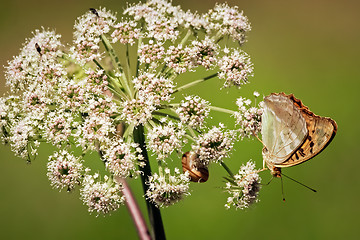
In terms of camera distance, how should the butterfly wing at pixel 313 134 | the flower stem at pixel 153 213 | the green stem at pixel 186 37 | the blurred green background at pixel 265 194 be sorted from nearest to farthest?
the butterfly wing at pixel 313 134 < the flower stem at pixel 153 213 < the green stem at pixel 186 37 < the blurred green background at pixel 265 194

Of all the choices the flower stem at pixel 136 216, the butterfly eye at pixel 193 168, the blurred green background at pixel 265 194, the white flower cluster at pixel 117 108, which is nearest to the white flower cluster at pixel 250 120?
the white flower cluster at pixel 117 108

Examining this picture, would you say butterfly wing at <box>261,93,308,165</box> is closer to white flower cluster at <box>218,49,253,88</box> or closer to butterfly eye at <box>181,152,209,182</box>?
white flower cluster at <box>218,49,253,88</box>

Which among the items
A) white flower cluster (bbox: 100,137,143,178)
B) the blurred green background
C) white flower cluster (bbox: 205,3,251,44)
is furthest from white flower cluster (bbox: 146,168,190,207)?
the blurred green background

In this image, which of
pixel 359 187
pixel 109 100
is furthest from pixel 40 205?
pixel 359 187

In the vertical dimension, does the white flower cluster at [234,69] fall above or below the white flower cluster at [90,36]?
below

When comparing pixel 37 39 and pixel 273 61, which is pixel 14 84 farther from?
pixel 273 61

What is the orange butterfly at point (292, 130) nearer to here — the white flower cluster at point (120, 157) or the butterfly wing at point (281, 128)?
the butterfly wing at point (281, 128)
